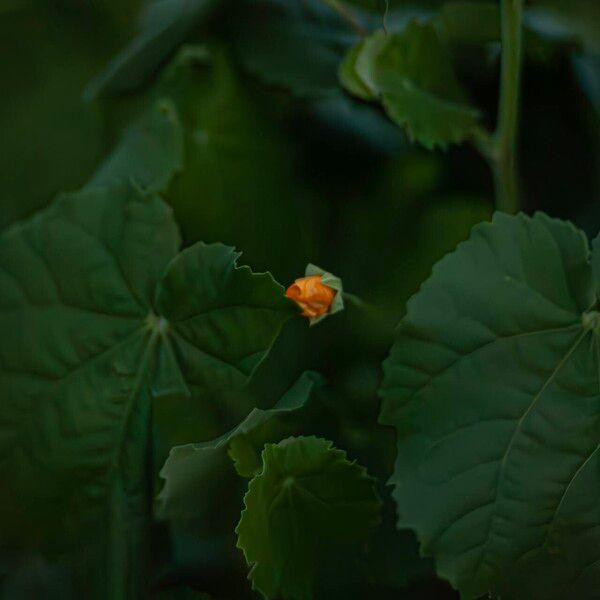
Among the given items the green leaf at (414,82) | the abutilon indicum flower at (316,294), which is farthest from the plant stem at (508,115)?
the abutilon indicum flower at (316,294)

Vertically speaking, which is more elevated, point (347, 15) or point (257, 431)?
point (347, 15)

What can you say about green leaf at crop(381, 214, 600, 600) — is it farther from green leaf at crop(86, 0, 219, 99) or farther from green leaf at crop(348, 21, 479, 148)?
green leaf at crop(86, 0, 219, 99)

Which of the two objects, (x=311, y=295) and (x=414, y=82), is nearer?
(x=311, y=295)

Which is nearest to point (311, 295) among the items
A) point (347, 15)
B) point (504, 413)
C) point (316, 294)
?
point (316, 294)

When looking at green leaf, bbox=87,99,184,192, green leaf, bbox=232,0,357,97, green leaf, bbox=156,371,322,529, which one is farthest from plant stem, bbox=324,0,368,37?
green leaf, bbox=156,371,322,529

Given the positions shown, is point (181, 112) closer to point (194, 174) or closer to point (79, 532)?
point (194, 174)

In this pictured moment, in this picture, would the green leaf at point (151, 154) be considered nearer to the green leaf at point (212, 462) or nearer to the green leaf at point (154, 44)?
the green leaf at point (154, 44)

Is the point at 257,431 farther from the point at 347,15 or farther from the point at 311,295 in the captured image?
the point at 347,15
